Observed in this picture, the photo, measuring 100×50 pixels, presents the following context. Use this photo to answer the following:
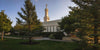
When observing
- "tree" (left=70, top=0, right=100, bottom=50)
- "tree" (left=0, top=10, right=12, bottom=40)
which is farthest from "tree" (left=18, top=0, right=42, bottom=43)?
"tree" (left=70, top=0, right=100, bottom=50)

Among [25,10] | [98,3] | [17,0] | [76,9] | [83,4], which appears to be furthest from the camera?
[17,0]

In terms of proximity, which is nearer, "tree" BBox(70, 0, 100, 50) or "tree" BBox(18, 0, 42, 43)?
"tree" BBox(70, 0, 100, 50)

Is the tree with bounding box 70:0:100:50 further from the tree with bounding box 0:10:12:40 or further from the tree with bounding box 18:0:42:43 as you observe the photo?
the tree with bounding box 0:10:12:40

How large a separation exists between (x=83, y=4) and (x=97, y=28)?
2.20 meters

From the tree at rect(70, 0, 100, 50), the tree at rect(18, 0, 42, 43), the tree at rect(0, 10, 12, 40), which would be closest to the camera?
the tree at rect(70, 0, 100, 50)

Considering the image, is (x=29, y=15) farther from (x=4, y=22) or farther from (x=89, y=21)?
(x=89, y=21)

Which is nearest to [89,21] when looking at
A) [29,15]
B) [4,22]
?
[29,15]

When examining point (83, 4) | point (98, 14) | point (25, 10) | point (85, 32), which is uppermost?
point (25, 10)

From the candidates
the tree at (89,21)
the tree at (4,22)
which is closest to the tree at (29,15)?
the tree at (4,22)

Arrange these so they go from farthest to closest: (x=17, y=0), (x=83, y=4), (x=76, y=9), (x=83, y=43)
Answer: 1. (x=17, y=0)
2. (x=76, y=9)
3. (x=83, y=4)
4. (x=83, y=43)

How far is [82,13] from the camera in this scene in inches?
223

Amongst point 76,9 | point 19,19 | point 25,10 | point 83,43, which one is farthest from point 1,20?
point 83,43

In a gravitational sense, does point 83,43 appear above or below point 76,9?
below

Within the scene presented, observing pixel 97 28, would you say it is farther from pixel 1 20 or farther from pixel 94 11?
pixel 1 20
